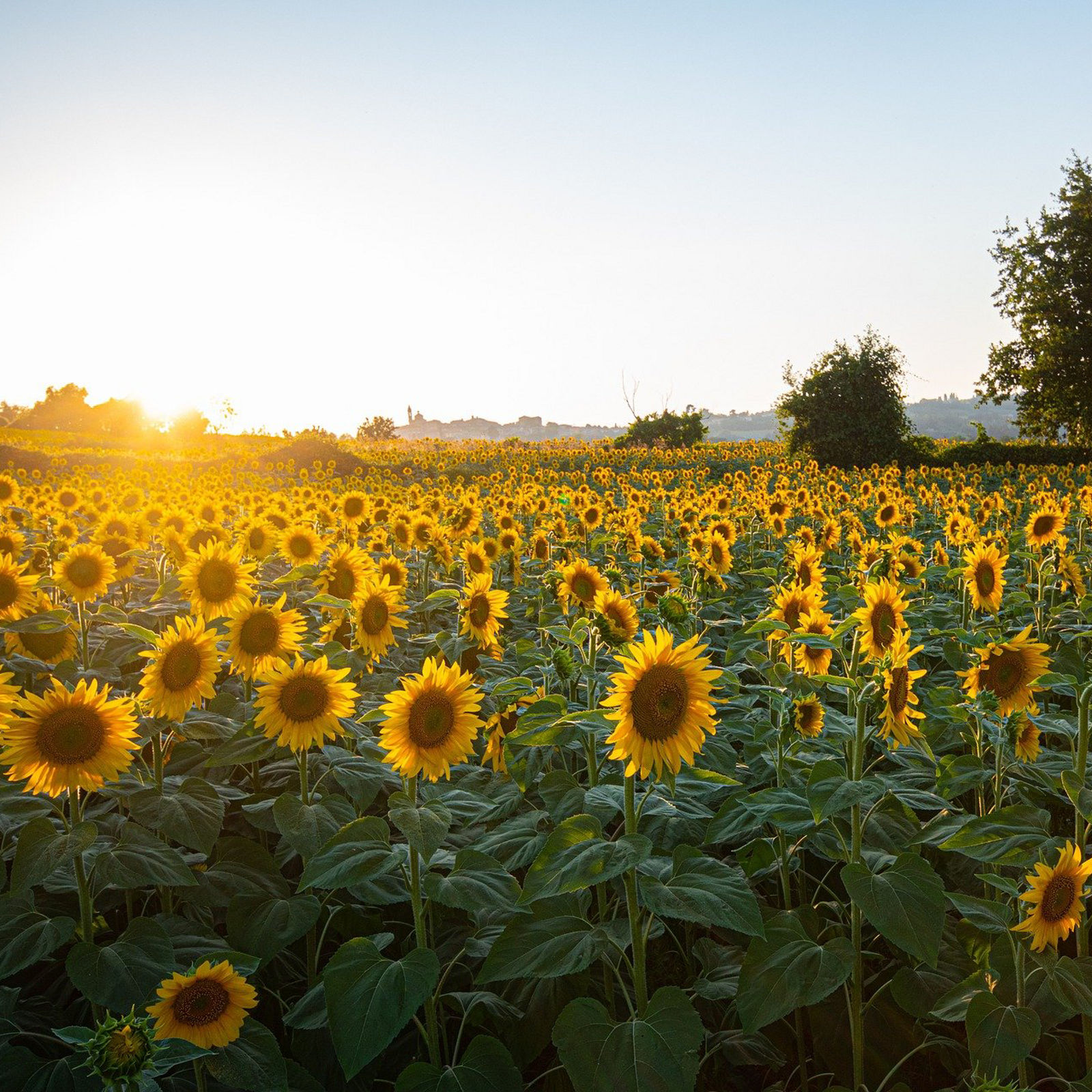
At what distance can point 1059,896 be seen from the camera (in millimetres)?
2469

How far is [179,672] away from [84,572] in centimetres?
251

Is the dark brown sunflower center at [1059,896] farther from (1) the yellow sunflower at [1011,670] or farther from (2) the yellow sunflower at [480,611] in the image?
→ (2) the yellow sunflower at [480,611]

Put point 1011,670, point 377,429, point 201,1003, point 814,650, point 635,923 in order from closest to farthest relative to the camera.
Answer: point 201,1003, point 635,923, point 1011,670, point 814,650, point 377,429

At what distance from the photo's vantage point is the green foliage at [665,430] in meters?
35.0

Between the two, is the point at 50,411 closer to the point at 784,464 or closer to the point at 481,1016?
the point at 784,464

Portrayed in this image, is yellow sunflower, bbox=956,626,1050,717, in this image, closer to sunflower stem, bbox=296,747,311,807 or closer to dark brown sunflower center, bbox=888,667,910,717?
dark brown sunflower center, bbox=888,667,910,717

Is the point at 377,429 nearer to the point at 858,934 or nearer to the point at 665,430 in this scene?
the point at 665,430

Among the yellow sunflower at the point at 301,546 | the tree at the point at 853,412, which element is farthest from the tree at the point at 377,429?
A: the yellow sunflower at the point at 301,546

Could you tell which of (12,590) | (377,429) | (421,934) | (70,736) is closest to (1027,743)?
(421,934)

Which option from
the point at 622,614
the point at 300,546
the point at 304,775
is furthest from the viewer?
A: the point at 300,546

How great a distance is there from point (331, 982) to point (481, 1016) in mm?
790

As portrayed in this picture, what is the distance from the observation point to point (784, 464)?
73.2 feet

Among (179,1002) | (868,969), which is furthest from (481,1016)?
(868,969)

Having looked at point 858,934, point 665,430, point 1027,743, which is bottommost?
point 858,934
